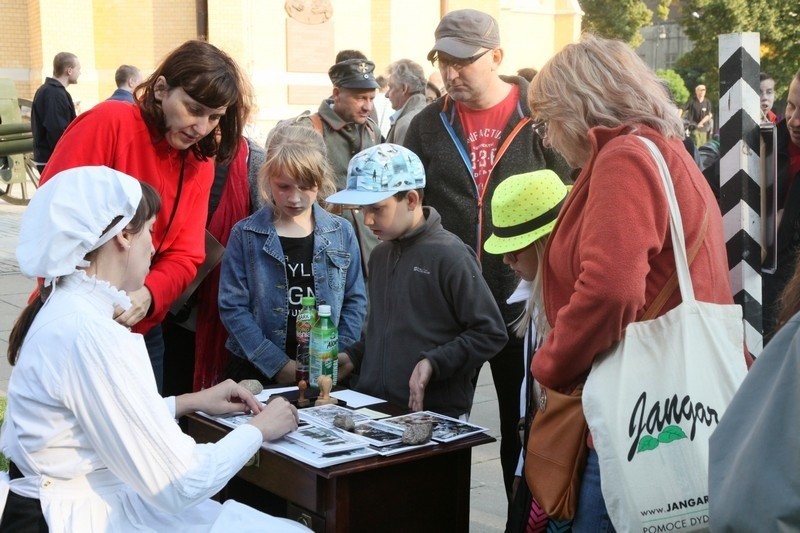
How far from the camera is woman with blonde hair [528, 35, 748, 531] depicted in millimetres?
2326

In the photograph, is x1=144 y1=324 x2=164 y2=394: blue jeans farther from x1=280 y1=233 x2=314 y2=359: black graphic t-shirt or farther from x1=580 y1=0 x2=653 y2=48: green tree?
x1=580 y1=0 x2=653 y2=48: green tree

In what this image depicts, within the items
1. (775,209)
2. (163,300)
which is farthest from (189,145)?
(775,209)

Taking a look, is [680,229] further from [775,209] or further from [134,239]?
[775,209]

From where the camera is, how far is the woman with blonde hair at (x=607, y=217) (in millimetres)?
2326

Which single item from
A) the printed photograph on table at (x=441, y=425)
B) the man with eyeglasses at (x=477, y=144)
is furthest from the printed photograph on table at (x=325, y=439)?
the man with eyeglasses at (x=477, y=144)

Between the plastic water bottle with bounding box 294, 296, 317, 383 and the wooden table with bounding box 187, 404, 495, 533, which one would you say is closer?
the wooden table with bounding box 187, 404, 495, 533

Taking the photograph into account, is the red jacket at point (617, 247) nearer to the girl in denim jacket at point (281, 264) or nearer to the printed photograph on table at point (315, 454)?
the printed photograph on table at point (315, 454)

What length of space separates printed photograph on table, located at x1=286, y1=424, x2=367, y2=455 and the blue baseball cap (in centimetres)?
86

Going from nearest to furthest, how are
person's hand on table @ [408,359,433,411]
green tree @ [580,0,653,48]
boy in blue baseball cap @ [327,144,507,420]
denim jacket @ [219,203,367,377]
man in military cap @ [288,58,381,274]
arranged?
person's hand on table @ [408,359,433,411] < boy in blue baseball cap @ [327,144,507,420] < denim jacket @ [219,203,367,377] < man in military cap @ [288,58,381,274] < green tree @ [580,0,653,48]

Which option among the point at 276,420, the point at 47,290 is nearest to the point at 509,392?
the point at 276,420

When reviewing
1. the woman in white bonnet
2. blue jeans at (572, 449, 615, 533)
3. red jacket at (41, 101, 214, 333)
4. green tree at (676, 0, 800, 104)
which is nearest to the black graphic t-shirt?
red jacket at (41, 101, 214, 333)

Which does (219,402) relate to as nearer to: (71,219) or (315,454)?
(315,454)

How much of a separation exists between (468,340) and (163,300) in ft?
3.78

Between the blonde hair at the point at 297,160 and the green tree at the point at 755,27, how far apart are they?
30472mm
